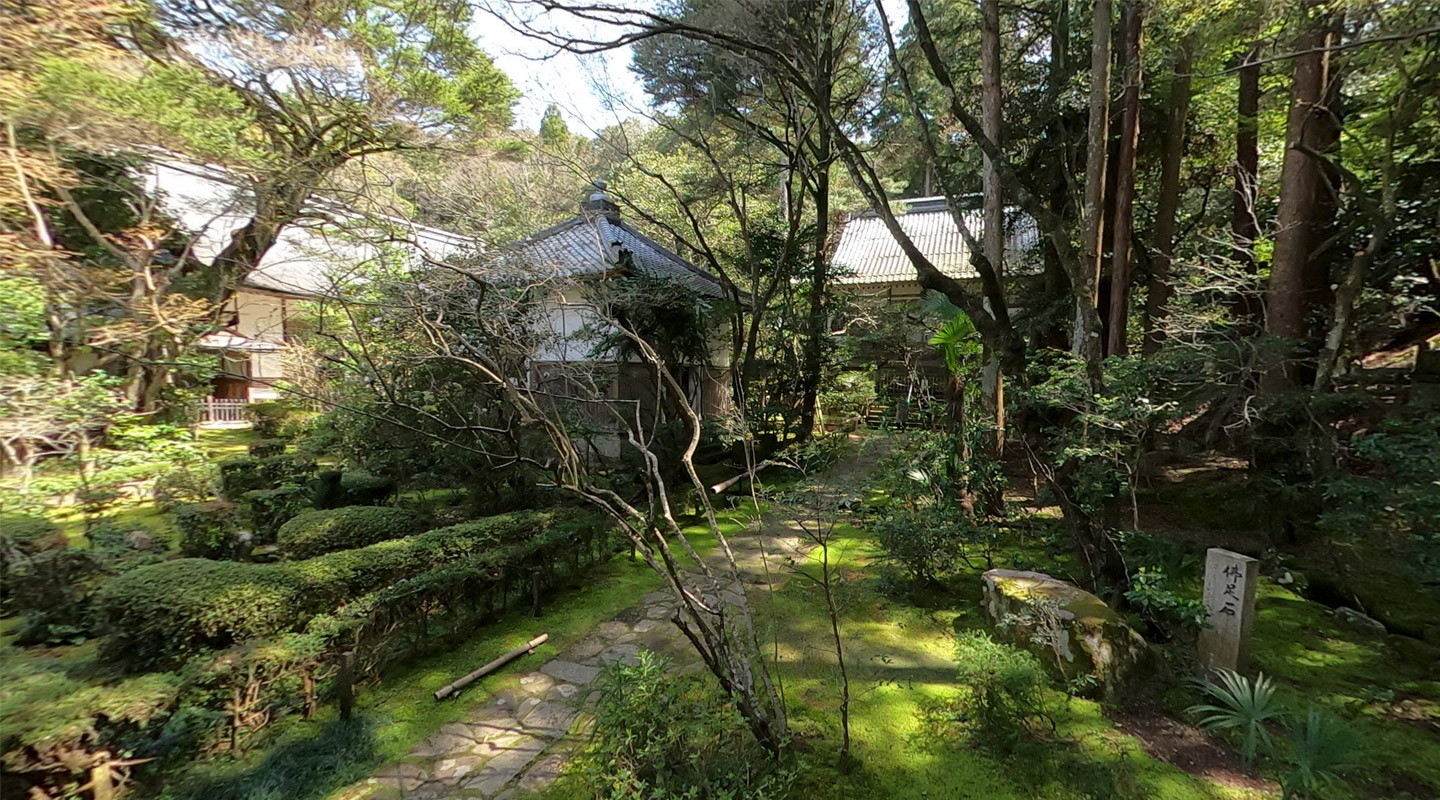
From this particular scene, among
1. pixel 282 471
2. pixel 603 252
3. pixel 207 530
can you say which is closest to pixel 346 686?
pixel 207 530

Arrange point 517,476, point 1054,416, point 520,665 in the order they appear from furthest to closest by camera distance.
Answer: point 1054,416 < point 517,476 < point 520,665

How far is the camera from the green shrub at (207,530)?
216 inches

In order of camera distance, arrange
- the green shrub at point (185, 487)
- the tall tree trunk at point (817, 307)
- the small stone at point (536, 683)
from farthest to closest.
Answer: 1. the tall tree trunk at point (817, 307)
2. the green shrub at point (185, 487)
3. the small stone at point (536, 683)

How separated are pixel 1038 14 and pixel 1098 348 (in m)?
6.91

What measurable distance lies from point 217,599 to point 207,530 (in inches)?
131

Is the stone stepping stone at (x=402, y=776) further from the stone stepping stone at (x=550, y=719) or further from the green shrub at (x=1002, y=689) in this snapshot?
the green shrub at (x=1002, y=689)

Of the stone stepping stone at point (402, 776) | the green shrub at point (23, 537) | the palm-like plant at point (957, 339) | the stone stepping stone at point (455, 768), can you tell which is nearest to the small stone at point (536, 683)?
the stone stepping stone at point (455, 768)

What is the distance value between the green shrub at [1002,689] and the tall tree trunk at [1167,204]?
6308mm

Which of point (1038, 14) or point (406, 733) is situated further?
point (1038, 14)

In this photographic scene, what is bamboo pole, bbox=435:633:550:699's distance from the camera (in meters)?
3.68

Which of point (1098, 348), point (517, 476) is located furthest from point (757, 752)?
point (517, 476)

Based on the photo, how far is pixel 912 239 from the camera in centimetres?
1889

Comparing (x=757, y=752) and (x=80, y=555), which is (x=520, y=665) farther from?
(x=80, y=555)

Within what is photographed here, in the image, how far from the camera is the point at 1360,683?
3809 mm
